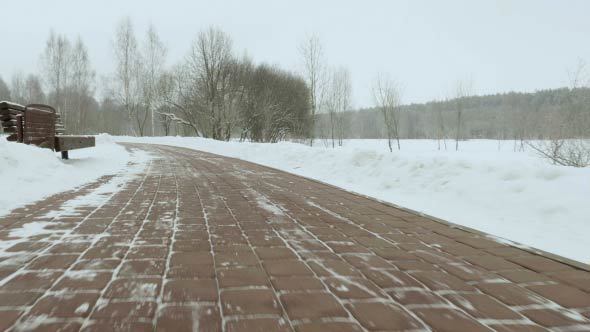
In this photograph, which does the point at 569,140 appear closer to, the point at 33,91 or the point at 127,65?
the point at 127,65

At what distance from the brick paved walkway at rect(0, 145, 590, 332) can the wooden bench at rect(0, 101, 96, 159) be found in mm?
4648

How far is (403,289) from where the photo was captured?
2447mm

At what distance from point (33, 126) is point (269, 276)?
27.6 ft

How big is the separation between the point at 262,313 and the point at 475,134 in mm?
83087

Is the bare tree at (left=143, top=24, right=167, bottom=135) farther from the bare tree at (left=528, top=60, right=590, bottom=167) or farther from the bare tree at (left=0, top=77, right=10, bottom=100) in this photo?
the bare tree at (left=0, top=77, right=10, bottom=100)

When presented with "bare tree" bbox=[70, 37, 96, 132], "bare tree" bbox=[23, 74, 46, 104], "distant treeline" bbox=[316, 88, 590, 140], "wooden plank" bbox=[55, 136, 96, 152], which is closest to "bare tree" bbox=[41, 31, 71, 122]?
"bare tree" bbox=[70, 37, 96, 132]

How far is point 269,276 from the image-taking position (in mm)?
2617

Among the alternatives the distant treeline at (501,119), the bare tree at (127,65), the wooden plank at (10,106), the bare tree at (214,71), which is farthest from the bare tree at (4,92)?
the wooden plank at (10,106)

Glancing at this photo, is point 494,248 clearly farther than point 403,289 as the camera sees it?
Yes

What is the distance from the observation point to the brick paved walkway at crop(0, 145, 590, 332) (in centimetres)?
199

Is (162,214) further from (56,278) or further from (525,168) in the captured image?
(525,168)

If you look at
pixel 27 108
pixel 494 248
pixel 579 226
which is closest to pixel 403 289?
pixel 494 248

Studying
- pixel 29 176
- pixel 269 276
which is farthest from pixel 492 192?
pixel 29 176

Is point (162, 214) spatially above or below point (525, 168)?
below
